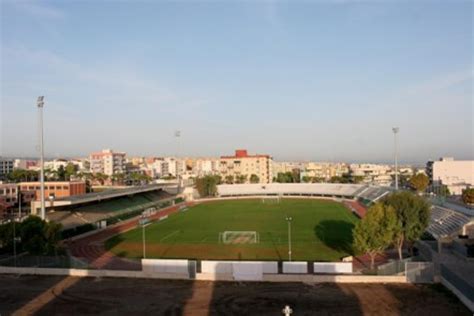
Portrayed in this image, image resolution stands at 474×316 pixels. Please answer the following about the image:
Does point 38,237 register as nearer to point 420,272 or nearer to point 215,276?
point 215,276

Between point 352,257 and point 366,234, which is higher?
point 366,234

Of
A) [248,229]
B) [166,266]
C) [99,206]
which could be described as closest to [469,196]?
[248,229]

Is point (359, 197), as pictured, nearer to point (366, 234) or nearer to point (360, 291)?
point (366, 234)

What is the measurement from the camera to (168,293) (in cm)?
2155

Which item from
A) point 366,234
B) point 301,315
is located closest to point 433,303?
point 301,315

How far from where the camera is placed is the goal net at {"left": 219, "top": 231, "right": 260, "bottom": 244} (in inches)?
1555

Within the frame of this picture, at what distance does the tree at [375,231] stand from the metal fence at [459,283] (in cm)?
472

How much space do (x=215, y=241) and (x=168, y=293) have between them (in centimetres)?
1855

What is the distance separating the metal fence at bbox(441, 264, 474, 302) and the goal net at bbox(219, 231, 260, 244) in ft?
61.8

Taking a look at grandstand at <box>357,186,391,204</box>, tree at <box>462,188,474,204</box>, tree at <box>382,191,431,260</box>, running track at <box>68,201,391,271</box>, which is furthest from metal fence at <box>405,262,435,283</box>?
grandstand at <box>357,186,391,204</box>

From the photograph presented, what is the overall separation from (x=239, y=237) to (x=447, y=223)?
16844mm

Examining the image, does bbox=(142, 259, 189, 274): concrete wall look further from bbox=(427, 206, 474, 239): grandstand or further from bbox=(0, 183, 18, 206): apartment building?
bbox=(0, 183, 18, 206): apartment building

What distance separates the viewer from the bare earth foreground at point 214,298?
1891cm

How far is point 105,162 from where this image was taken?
15825 cm
